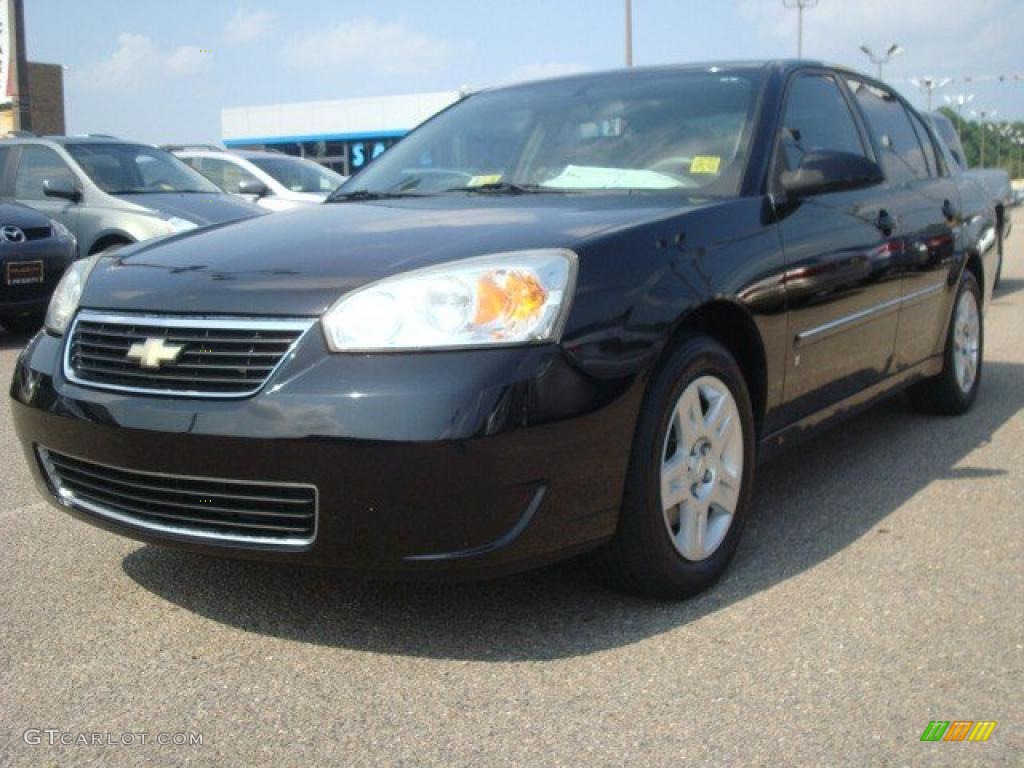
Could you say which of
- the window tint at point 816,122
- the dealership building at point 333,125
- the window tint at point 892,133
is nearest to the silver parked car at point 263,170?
the window tint at point 892,133

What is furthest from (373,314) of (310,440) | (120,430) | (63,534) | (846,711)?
(63,534)

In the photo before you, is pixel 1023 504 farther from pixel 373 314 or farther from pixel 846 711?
pixel 373 314

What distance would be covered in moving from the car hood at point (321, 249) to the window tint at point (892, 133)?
A: 1.85m

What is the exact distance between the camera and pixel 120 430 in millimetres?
3033

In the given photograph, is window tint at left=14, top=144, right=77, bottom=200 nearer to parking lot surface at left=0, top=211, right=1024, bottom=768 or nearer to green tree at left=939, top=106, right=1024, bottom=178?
parking lot surface at left=0, top=211, right=1024, bottom=768

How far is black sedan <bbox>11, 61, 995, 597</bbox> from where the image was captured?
284cm

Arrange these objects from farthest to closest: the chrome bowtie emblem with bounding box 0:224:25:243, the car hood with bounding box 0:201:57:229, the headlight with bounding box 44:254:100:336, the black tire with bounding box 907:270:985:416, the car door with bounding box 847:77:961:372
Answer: the car hood with bounding box 0:201:57:229
the chrome bowtie emblem with bounding box 0:224:25:243
the black tire with bounding box 907:270:985:416
the car door with bounding box 847:77:961:372
the headlight with bounding box 44:254:100:336

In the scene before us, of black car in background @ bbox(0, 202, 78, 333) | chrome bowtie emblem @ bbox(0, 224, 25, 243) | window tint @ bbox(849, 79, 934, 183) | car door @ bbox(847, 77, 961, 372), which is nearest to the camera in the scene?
car door @ bbox(847, 77, 961, 372)

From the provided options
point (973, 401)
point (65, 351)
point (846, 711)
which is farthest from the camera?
point (973, 401)

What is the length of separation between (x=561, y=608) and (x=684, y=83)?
79.6 inches

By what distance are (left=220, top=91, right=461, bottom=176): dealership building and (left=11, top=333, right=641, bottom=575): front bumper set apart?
41.9 metres

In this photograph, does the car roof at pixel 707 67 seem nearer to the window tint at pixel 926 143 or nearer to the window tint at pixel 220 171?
the window tint at pixel 926 143

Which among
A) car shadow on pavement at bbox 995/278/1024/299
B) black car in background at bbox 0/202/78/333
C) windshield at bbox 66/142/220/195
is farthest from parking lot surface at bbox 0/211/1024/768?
car shadow on pavement at bbox 995/278/1024/299

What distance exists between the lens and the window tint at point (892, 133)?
521cm
